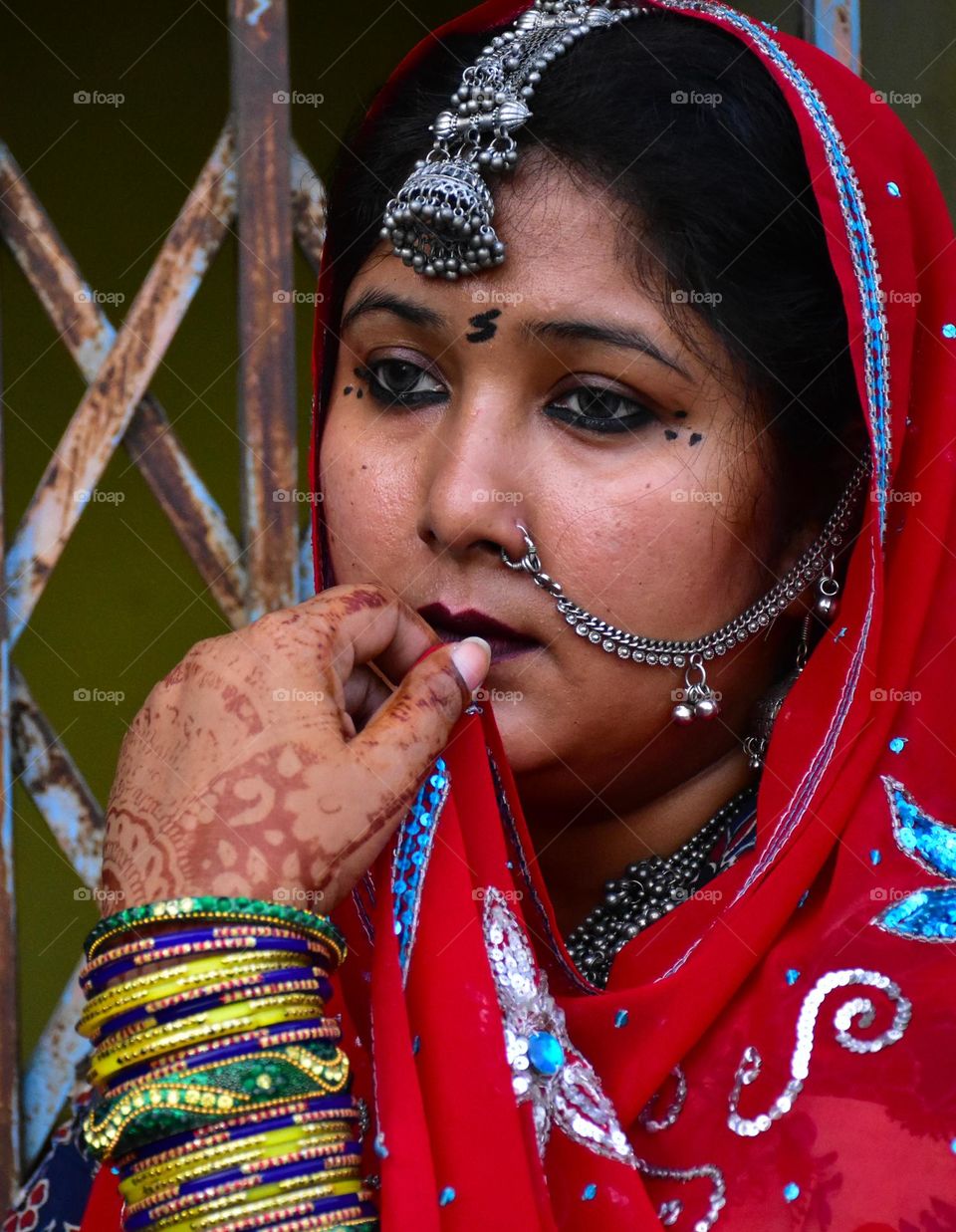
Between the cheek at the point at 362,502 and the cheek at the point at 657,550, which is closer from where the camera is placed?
the cheek at the point at 657,550

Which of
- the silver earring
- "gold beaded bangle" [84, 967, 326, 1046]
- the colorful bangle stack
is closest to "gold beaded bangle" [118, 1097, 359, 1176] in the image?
the colorful bangle stack

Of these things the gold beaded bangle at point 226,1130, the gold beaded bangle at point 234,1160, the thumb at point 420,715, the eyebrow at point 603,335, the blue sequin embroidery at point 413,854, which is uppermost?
the eyebrow at point 603,335

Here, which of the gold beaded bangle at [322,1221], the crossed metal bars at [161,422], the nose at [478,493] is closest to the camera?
the gold beaded bangle at [322,1221]

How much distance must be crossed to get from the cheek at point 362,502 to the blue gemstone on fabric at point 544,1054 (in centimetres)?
62

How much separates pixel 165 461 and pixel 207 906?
163 cm

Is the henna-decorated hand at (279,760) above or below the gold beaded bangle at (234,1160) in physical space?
above

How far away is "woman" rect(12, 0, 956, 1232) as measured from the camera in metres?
1.51

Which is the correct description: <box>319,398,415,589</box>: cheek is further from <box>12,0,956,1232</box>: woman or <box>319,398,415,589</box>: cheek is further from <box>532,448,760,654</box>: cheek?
<box>532,448,760,654</box>: cheek

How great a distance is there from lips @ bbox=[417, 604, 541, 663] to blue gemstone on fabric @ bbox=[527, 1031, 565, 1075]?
19.1 inches

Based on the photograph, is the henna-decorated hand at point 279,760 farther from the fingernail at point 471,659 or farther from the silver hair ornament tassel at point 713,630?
the silver hair ornament tassel at point 713,630

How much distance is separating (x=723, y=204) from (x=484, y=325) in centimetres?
35

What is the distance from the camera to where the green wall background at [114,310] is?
404 centimetres

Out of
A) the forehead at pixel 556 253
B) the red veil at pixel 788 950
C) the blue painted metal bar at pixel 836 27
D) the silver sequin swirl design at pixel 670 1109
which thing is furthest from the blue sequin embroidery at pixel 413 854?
the blue painted metal bar at pixel 836 27

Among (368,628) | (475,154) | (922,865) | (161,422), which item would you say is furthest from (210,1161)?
(161,422)
